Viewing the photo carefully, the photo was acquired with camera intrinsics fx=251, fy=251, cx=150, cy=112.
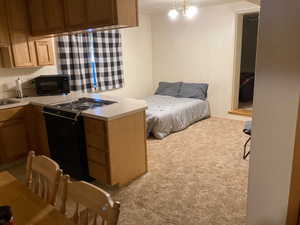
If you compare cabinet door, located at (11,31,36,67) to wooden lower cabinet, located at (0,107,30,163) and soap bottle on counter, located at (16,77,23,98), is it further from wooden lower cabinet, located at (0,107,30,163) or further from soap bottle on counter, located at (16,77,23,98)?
wooden lower cabinet, located at (0,107,30,163)

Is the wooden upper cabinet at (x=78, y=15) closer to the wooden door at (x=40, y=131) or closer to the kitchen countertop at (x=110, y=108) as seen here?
the kitchen countertop at (x=110, y=108)

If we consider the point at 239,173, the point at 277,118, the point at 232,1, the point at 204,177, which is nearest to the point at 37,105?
the point at 204,177

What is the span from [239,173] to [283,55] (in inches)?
80.1

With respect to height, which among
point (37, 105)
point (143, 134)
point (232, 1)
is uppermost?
point (232, 1)

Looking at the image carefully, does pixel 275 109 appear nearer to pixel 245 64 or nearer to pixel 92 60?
pixel 92 60

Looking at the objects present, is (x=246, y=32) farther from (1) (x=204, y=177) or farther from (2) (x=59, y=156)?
(2) (x=59, y=156)

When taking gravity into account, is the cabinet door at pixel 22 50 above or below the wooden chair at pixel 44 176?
above

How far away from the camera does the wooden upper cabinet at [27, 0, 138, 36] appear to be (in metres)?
2.38

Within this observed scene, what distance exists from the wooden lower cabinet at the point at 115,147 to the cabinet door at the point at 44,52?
1.60m

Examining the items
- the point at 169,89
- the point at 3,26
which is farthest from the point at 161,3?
the point at 3,26

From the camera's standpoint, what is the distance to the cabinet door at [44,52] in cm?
358

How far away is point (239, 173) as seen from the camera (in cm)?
296

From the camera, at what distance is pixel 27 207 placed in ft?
3.97

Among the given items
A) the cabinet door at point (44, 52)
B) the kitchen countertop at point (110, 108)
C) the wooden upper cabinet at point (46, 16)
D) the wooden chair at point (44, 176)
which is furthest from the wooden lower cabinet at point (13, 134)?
the wooden chair at point (44, 176)
